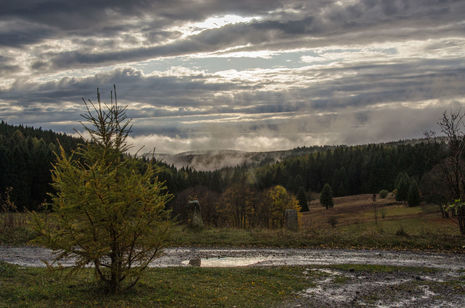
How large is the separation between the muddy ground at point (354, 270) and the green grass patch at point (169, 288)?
3.75 feet

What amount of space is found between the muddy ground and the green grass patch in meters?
1.14

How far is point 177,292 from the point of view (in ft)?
40.4

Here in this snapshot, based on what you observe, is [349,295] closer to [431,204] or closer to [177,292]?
[177,292]

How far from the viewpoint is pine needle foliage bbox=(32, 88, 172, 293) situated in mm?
10203

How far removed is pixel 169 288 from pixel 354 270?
8.62 meters

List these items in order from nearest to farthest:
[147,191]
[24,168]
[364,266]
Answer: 1. [147,191]
2. [364,266]
3. [24,168]

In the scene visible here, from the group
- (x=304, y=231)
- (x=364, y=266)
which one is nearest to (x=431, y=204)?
(x=304, y=231)

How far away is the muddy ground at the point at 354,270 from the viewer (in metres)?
12.9

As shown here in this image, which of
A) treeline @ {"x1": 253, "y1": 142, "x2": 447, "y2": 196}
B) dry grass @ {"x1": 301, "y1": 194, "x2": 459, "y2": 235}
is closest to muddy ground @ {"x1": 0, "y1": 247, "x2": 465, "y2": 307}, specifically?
dry grass @ {"x1": 301, "y1": 194, "x2": 459, "y2": 235}

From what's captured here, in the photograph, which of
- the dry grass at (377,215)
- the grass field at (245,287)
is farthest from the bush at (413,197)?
the grass field at (245,287)

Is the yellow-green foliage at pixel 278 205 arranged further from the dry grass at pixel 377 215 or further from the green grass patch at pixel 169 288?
the green grass patch at pixel 169 288

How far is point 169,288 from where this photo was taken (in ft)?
41.6

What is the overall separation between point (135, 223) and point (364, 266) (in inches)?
456

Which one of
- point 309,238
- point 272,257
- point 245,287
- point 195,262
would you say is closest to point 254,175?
point 309,238
